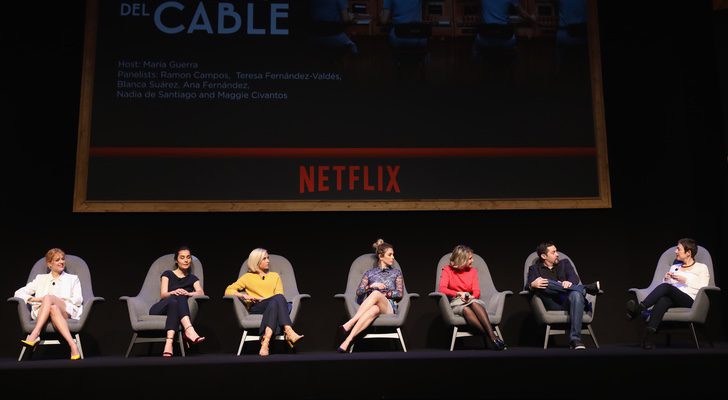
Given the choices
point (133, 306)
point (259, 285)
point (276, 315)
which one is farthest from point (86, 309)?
point (276, 315)

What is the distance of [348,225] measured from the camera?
621 cm

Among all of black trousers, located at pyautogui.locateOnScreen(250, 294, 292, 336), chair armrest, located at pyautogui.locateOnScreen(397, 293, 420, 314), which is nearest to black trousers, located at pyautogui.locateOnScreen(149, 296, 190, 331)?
black trousers, located at pyautogui.locateOnScreen(250, 294, 292, 336)

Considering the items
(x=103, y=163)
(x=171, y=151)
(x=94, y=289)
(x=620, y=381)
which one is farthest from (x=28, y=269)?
(x=620, y=381)

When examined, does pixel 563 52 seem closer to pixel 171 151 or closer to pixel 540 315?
pixel 540 315

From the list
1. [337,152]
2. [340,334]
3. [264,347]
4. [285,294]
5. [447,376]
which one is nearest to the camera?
[447,376]

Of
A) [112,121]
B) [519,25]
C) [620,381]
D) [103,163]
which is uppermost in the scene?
[519,25]

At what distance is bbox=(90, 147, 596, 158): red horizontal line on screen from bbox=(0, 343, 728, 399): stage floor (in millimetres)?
2385

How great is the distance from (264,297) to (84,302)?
134 centimetres

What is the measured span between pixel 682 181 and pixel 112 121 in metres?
5.17

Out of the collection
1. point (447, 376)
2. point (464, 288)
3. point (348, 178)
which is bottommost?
point (447, 376)

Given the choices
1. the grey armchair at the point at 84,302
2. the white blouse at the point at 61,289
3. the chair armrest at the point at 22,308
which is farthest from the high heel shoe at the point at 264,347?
the chair armrest at the point at 22,308

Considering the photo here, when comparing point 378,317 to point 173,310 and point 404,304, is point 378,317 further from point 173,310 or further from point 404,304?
point 173,310

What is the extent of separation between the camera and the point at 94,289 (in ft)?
19.7

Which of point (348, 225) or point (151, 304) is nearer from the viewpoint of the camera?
point (151, 304)
